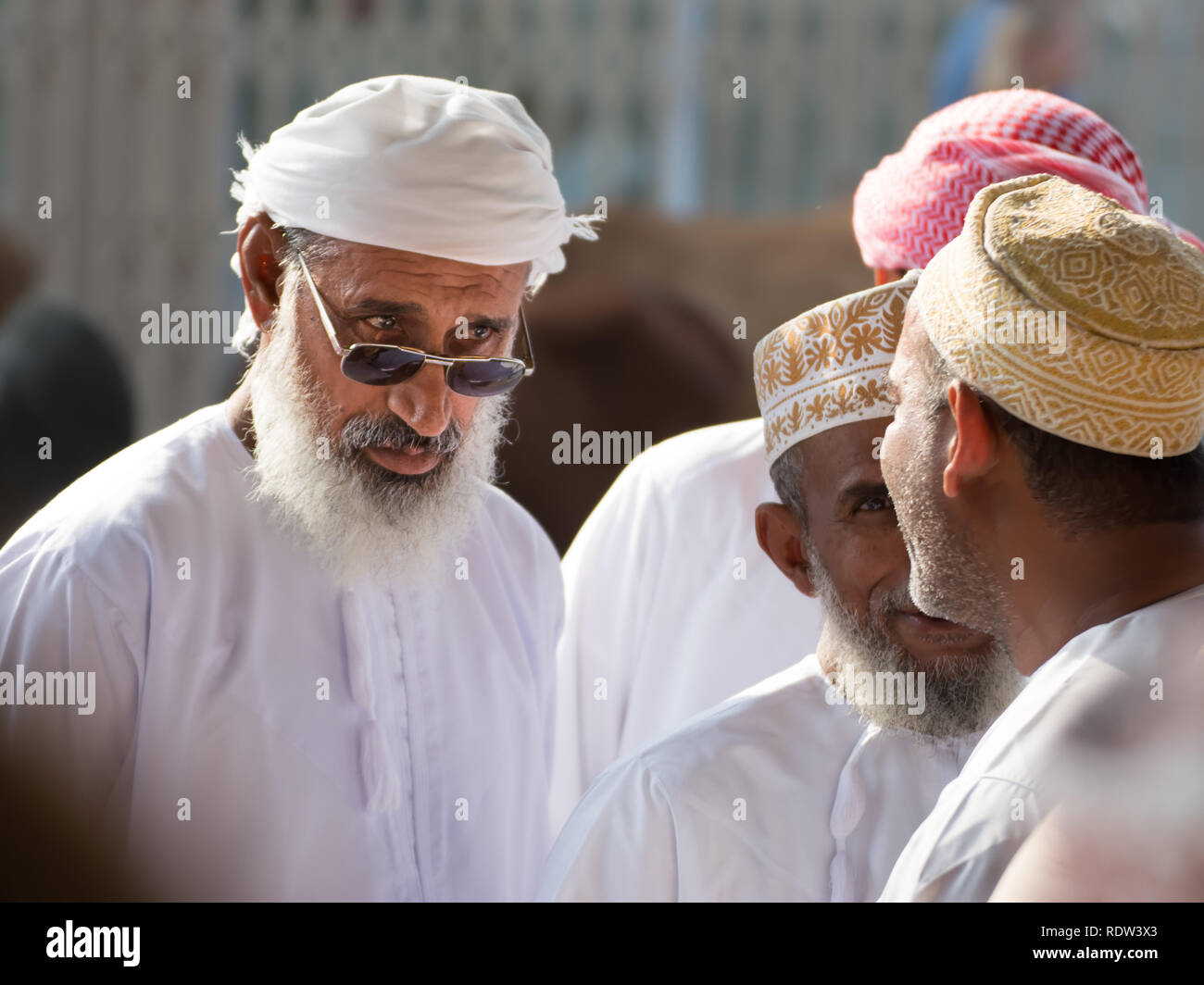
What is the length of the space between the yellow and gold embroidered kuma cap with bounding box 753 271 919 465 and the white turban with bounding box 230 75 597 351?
56cm

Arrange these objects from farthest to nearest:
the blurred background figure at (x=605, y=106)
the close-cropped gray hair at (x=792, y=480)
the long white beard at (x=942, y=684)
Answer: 1. the blurred background figure at (x=605, y=106)
2. the close-cropped gray hair at (x=792, y=480)
3. the long white beard at (x=942, y=684)

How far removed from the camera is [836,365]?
7.77 feet

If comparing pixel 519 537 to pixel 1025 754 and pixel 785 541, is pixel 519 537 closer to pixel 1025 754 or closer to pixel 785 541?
pixel 785 541

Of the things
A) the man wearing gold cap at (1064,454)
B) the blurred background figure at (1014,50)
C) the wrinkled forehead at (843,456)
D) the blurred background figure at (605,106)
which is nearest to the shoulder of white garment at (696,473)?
the wrinkled forehead at (843,456)

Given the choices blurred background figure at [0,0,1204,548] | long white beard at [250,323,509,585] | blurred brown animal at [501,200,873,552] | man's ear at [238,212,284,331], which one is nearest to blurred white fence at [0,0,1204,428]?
blurred background figure at [0,0,1204,548]

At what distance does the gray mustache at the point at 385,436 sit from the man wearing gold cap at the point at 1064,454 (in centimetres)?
109

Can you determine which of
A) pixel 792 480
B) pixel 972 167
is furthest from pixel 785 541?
pixel 972 167

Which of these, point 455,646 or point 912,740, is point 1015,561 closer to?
point 912,740

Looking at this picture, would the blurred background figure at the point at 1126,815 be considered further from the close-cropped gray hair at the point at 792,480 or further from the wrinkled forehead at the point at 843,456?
the close-cropped gray hair at the point at 792,480

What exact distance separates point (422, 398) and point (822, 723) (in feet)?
2.84

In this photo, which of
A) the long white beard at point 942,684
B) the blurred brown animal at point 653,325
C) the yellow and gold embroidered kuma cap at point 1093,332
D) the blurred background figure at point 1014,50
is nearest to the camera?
the yellow and gold embroidered kuma cap at point 1093,332

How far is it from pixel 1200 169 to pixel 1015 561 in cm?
927

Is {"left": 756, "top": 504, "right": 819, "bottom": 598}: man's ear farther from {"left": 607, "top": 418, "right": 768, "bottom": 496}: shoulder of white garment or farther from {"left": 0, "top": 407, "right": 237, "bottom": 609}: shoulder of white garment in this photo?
{"left": 0, "top": 407, "right": 237, "bottom": 609}: shoulder of white garment

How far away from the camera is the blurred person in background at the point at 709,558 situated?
2.88 m
